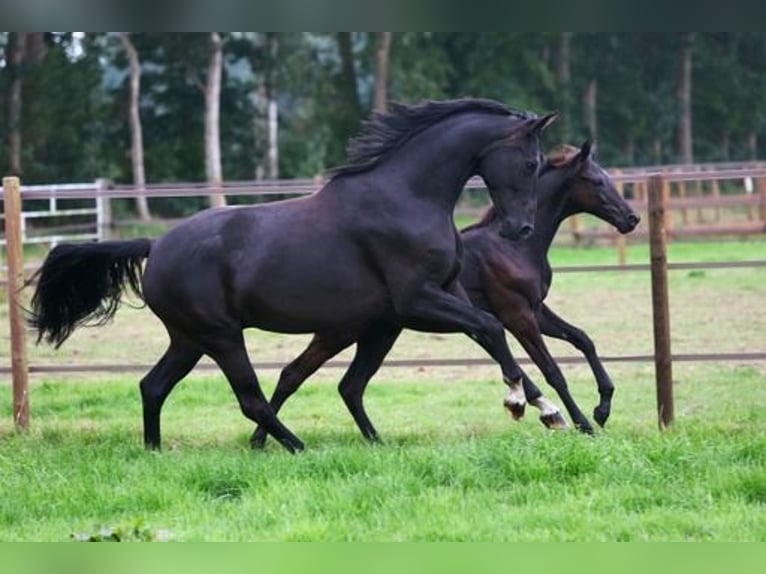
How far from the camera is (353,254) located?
7.22 meters

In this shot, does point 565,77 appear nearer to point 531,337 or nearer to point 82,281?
point 531,337

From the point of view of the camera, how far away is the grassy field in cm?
502

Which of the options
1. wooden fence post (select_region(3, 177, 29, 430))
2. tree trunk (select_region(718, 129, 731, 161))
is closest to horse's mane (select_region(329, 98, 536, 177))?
wooden fence post (select_region(3, 177, 29, 430))

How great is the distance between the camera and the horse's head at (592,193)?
8156mm

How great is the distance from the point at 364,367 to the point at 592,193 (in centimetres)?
182

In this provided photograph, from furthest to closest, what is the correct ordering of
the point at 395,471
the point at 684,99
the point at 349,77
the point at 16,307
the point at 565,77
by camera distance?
the point at 565,77, the point at 684,99, the point at 349,77, the point at 16,307, the point at 395,471

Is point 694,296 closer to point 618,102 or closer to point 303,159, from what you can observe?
point 303,159

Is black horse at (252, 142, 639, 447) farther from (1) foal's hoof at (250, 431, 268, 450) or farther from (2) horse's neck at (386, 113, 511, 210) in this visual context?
(2) horse's neck at (386, 113, 511, 210)

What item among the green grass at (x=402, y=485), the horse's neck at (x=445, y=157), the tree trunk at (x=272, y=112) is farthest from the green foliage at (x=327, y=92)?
the green grass at (x=402, y=485)

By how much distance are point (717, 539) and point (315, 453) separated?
Result: 221 centimetres

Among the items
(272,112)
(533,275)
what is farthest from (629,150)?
(533,275)

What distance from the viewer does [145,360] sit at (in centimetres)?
1223

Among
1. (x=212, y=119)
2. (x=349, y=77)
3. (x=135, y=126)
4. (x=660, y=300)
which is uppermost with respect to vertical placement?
(x=349, y=77)
